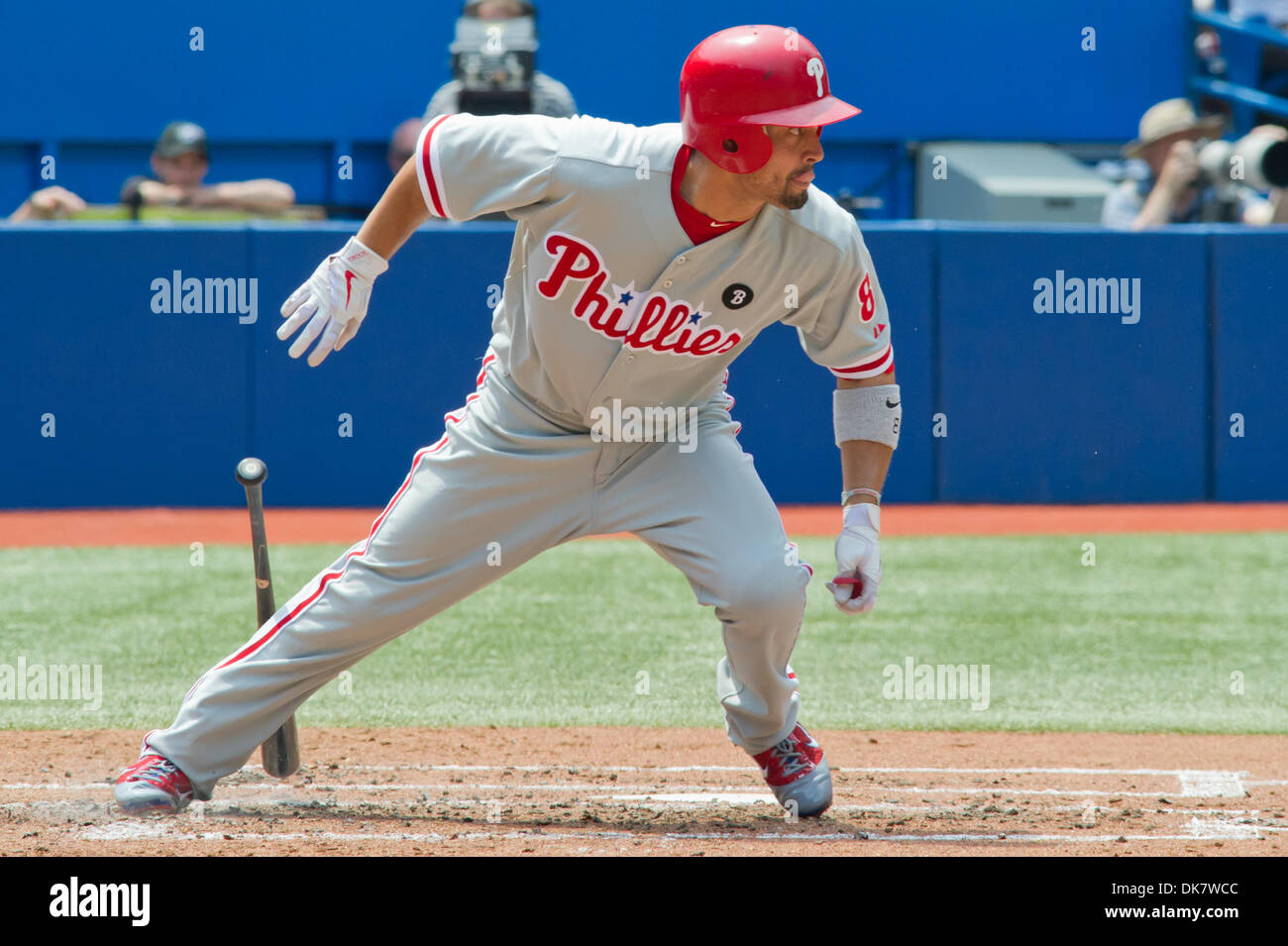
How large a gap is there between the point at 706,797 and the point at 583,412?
1212 millimetres

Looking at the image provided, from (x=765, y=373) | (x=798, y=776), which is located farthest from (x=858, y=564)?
(x=765, y=373)

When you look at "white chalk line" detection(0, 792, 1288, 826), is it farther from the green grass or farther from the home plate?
the green grass

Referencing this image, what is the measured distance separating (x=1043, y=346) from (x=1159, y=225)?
1264mm

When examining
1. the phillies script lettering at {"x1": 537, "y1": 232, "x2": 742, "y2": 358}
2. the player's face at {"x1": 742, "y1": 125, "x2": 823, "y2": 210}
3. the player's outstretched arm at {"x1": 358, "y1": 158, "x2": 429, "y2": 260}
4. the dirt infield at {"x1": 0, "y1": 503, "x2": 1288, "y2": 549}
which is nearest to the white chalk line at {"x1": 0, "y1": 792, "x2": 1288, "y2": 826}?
the phillies script lettering at {"x1": 537, "y1": 232, "x2": 742, "y2": 358}

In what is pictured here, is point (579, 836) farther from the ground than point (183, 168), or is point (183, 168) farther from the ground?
point (183, 168)

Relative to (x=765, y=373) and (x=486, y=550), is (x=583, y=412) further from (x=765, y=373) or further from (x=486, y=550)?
(x=765, y=373)

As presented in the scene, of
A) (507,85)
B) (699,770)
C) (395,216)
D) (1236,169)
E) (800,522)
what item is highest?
(507,85)

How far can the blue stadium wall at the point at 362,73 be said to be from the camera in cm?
1484

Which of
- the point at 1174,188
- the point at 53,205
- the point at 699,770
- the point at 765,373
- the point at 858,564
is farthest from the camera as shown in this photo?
the point at 1174,188

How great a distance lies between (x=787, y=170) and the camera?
3.81m

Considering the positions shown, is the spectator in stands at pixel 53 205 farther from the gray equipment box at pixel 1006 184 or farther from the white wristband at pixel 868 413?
the white wristband at pixel 868 413

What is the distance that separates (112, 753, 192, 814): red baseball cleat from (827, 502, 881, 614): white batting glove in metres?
1.70

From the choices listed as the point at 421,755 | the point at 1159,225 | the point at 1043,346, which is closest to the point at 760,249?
the point at 421,755

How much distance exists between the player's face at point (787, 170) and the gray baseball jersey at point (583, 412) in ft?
0.42
